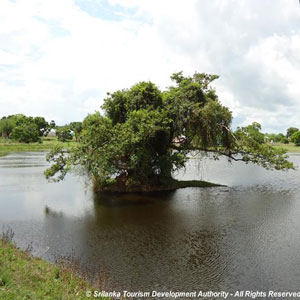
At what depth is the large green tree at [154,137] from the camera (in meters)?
22.9

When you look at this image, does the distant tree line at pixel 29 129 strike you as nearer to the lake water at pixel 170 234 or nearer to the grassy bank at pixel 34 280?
the lake water at pixel 170 234

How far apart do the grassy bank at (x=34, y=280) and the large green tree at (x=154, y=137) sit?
13.0 metres

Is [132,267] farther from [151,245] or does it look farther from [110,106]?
[110,106]

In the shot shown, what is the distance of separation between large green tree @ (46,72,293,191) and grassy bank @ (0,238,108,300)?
1301 centimetres

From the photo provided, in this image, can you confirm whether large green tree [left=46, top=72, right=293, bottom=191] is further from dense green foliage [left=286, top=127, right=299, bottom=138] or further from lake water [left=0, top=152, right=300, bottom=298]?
dense green foliage [left=286, top=127, right=299, bottom=138]

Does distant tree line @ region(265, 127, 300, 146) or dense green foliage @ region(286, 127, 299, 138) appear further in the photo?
dense green foliage @ region(286, 127, 299, 138)

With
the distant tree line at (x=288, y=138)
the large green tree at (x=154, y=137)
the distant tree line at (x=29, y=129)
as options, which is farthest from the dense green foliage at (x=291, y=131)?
the large green tree at (x=154, y=137)

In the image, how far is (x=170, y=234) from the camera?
48.9 feet

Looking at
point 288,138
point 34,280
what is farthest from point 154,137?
point 288,138

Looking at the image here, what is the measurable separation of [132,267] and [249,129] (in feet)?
64.5

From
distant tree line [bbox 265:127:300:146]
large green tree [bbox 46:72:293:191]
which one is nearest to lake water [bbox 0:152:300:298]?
large green tree [bbox 46:72:293:191]

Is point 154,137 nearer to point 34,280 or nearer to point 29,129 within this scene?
point 34,280

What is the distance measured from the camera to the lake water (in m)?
10.5

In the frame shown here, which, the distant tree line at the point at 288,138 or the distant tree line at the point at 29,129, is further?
the distant tree line at the point at 288,138
